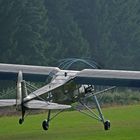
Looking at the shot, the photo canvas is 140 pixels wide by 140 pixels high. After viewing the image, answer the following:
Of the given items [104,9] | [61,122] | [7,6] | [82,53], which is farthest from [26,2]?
[61,122]

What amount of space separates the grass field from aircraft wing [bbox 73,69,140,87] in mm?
1366

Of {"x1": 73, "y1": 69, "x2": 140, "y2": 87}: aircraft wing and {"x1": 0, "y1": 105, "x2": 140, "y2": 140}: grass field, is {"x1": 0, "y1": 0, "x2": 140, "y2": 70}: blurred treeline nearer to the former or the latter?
{"x1": 0, "y1": 105, "x2": 140, "y2": 140}: grass field

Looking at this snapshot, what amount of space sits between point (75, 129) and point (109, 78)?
2430mm

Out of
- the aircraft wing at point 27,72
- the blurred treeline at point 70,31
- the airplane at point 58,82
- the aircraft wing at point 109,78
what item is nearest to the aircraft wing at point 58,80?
the airplane at point 58,82

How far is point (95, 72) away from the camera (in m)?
21.4

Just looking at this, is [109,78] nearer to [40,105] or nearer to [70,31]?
[40,105]

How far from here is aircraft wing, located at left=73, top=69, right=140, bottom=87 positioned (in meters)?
20.2

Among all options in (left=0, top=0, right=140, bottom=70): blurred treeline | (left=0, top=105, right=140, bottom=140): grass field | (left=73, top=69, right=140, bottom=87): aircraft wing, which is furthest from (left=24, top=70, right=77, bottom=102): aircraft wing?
(left=0, top=0, right=140, bottom=70): blurred treeline

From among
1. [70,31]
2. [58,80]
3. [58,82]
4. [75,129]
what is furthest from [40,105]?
[70,31]

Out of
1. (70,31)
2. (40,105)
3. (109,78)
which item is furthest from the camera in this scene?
(70,31)

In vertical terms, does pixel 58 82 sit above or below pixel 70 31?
below

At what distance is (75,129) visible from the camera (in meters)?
22.3

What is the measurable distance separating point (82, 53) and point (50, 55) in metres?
5.27

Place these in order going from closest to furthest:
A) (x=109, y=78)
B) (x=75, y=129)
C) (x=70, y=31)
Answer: (x=109, y=78) < (x=75, y=129) < (x=70, y=31)
